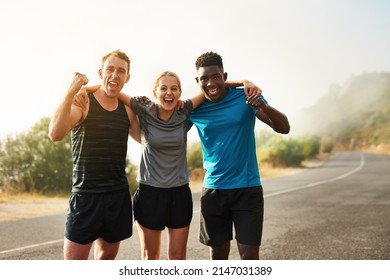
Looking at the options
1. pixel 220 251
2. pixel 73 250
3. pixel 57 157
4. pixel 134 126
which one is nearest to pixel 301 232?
pixel 220 251

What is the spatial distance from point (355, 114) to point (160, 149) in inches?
4338

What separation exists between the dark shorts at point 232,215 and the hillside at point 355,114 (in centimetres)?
5654

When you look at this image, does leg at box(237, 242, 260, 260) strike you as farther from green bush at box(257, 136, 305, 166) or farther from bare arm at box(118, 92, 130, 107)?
green bush at box(257, 136, 305, 166)

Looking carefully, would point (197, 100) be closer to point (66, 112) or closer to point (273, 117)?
point (273, 117)

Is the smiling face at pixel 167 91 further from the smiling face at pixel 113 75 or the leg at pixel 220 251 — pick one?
the leg at pixel 220 251

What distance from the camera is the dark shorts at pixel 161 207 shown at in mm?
3170

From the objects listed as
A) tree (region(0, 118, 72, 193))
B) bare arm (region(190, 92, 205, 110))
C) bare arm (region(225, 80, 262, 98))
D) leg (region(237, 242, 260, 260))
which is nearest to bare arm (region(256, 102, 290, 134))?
bare arm (region(225, 80, 262, 98))

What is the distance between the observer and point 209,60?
3.33m

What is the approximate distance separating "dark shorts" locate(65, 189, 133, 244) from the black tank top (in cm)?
6

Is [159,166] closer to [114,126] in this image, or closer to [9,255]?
[114,126]

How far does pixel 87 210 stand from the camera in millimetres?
2900
